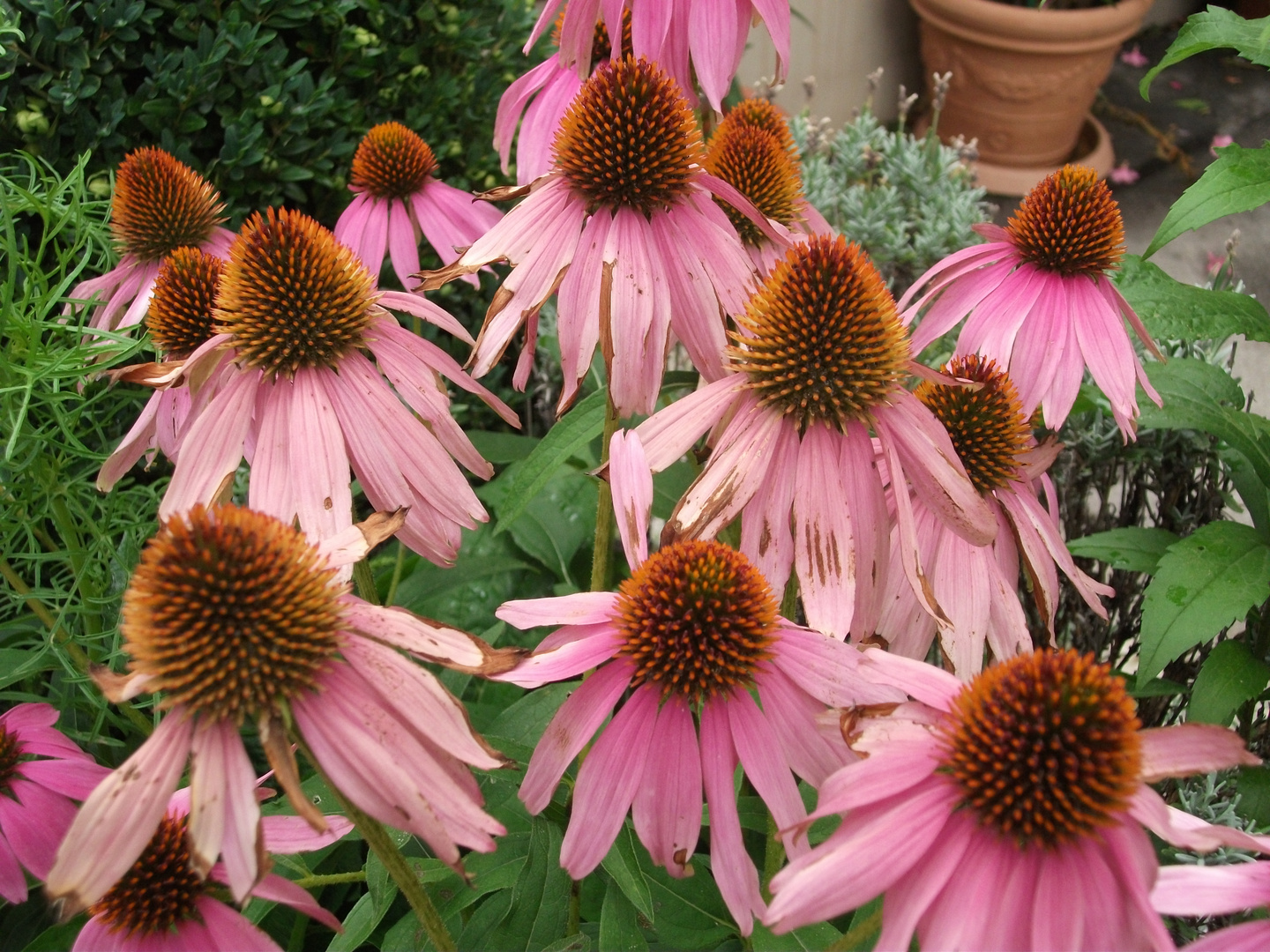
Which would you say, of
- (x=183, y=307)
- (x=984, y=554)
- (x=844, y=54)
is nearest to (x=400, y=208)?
(x=183, y=307)

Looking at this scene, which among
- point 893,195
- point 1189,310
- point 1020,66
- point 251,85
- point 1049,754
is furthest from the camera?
point 1020,66

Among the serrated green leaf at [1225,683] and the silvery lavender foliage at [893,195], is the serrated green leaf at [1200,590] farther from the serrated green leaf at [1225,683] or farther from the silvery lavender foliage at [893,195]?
the silvery lavender foliage at [893,195]

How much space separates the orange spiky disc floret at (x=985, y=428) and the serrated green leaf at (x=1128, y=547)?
0.43 m

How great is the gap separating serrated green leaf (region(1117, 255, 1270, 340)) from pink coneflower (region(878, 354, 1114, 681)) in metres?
0.39

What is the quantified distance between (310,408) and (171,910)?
379 millimetres

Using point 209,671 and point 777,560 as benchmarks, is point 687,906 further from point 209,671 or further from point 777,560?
point 209,671

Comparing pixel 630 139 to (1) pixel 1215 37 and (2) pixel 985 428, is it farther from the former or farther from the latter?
(1) pixel 1215 37

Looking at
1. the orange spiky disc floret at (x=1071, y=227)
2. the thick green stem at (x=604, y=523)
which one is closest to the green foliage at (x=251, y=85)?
the thick green stem at (x=604, y=523)

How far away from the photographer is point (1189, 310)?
130cm

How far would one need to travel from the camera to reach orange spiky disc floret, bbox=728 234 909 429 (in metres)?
0.82

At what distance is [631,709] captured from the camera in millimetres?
736

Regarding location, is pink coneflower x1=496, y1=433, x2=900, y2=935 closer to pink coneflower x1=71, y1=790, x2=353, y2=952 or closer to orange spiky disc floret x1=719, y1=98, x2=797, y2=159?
pink coneflower x1=71, y1=790, x2=353, y2=952

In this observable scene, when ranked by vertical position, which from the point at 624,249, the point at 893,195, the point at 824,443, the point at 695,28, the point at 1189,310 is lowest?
the point at 893,195

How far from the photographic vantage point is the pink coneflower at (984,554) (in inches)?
34.9
